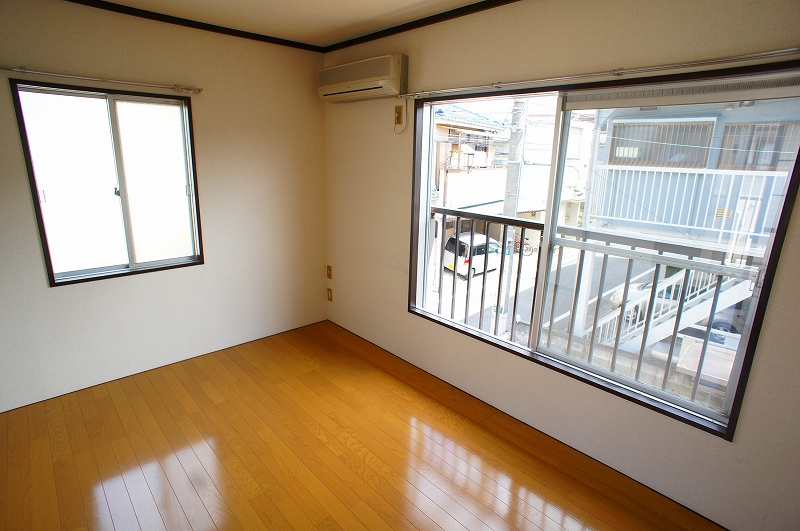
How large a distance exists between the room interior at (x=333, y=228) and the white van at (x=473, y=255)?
411 mm

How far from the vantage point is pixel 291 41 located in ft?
10.8

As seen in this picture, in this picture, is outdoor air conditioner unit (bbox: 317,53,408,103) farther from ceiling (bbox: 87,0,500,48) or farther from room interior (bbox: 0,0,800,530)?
ceiling (bbox: 87,0,500,48)

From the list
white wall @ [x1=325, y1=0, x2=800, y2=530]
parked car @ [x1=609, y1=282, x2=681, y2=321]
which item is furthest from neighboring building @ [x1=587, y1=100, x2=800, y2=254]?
parked car @ [x1=609, y1=282, x2=681, y2=321]

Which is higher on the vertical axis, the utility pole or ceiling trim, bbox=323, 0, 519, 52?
ceiling trim, bbox=323, 0, 519, 52

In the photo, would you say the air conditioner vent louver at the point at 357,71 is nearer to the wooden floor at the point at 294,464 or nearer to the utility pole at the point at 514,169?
the utility pole at the point at 514,169

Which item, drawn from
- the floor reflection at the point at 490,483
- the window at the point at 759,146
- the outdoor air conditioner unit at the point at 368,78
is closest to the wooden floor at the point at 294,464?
the floor reflection at the point at 490,483

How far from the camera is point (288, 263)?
3.71 meters

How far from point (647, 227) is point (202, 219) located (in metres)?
2.97

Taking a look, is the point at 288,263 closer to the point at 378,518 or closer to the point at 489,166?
the point at 489,166

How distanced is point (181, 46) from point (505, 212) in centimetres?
255

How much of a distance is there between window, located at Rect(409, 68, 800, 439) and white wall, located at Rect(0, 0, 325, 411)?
1296mm

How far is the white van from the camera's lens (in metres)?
3.09

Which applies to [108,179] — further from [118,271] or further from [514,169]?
[514,169]

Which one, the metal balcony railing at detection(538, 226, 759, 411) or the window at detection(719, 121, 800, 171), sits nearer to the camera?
the window at detection(719, 121, 800, 171)
